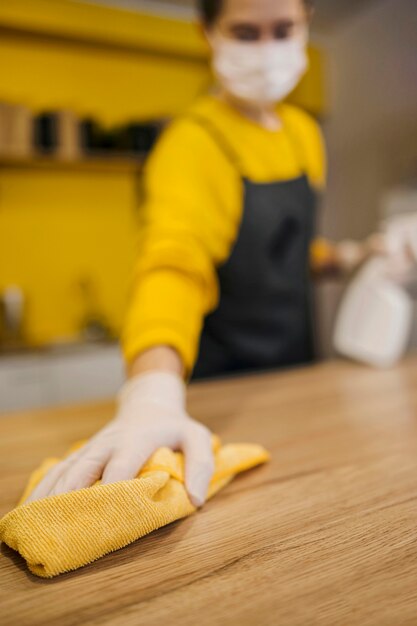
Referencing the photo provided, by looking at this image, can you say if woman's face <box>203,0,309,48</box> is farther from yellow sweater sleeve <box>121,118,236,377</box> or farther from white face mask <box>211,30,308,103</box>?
yellow sweater sleeve <box>121,118,236,377</box>

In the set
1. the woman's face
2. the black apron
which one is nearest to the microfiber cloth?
the black apron

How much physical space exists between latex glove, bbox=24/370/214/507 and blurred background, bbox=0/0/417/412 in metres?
2.22

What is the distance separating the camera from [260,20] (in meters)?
1.21

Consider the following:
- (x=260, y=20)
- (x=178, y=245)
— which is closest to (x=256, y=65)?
(x=260, y=20)

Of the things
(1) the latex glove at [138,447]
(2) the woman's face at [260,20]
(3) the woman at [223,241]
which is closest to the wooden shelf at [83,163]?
(3) the woman at [223,241]

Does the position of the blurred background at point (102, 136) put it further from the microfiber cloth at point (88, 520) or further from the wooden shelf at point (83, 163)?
the microfiber cloth at point (88, 520)

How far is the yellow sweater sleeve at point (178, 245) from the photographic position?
90cm

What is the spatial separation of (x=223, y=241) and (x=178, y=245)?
251 millimetres

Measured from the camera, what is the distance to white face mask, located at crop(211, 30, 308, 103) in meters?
1.30

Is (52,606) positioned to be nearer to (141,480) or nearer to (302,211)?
(141,480)

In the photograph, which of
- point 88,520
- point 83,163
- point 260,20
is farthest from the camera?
point 83,163

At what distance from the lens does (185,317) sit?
93cm

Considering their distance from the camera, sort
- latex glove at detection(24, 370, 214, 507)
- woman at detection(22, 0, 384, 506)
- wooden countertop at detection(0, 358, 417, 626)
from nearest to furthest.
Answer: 1. wooden countertop at detection(0, 358, 417, 626)
2. latex glove at detection(24, 370, 214, 507)
3. woman at detection(22, 0, 384, 506)

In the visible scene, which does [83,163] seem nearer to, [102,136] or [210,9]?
[102,136]
